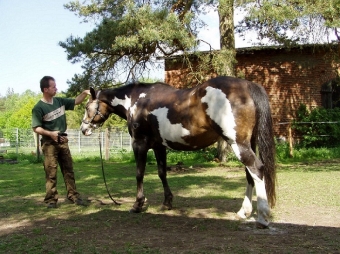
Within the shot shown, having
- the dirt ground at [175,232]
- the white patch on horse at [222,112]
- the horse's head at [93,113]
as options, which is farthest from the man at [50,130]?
the white patch on horse at [222,112]

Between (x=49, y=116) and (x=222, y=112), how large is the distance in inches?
126

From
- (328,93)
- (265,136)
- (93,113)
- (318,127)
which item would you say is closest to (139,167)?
(93,113)

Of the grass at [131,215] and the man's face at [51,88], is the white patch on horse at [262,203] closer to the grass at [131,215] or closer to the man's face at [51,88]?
Result: the grass at [131,215]

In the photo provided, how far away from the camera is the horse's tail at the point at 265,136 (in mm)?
4820

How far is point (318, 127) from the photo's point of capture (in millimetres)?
18438

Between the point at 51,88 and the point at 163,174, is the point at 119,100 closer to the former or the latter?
the point at 51,88

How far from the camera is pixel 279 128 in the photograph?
63.4ft

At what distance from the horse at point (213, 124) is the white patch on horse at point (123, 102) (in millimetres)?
63

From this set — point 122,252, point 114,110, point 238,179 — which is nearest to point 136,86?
point 114,110

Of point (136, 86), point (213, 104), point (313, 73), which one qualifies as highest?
point (313, 73)

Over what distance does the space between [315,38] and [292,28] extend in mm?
833

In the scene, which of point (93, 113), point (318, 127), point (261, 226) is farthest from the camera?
point (318, 127)

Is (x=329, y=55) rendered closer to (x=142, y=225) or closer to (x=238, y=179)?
(x=238, y=179)

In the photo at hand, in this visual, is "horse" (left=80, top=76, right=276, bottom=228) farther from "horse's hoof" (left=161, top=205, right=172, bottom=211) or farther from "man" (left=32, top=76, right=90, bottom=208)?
"man" (left=32, top=76, right=90, bottom=208)
